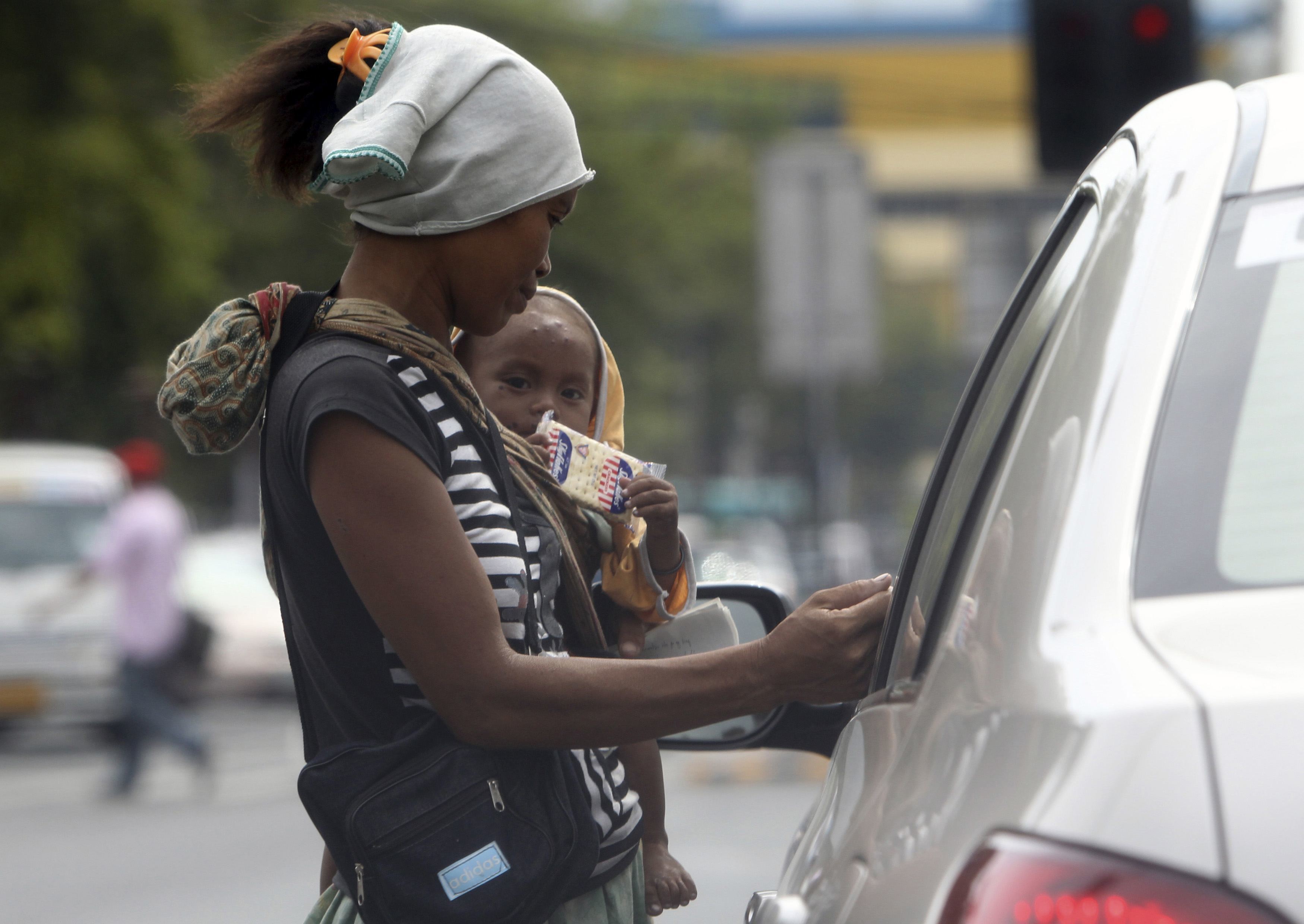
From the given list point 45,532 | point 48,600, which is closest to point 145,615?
point 48,600

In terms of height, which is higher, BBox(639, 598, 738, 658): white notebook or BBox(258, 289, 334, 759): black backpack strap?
BBox(258, 289, 334, 759): black backpack strap

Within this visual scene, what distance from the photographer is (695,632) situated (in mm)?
2391

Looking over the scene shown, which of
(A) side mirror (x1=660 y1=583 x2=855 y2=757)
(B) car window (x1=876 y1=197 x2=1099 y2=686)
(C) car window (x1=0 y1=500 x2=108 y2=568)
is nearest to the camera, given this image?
(B) car window (x1=876 y1=197 x2=1099 y2=686)

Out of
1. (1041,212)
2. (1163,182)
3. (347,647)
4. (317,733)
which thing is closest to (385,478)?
(347,647)

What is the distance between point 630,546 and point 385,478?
60cm

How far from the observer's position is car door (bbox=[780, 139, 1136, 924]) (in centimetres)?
140

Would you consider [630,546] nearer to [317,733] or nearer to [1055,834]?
[317,733]

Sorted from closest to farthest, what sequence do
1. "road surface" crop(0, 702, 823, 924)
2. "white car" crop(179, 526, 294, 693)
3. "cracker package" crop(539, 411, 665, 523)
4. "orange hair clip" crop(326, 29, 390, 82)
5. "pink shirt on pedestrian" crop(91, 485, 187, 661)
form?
1. "orange hair clip" crop(326, 29, 390, 82)
2. "cracker package" crop(539, 411, 665, 523)
3. "road surface" crop(0, 702, 823, 924)
4. "pink shirt on pedestrian" crop(91, 485, 187, 661)
5. "white car" crop(179, 526, 294, 693)

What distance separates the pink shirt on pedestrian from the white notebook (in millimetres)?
8790

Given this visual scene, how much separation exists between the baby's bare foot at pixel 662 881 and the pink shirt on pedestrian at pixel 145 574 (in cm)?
874

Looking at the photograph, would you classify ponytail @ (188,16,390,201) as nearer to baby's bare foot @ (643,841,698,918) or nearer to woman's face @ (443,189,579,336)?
woman's face @ (443,189,579,336)

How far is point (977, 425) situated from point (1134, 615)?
95 centimetres

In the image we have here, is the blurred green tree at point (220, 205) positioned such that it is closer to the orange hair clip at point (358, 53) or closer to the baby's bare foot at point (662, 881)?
the orange hair clip at point (358, 53)

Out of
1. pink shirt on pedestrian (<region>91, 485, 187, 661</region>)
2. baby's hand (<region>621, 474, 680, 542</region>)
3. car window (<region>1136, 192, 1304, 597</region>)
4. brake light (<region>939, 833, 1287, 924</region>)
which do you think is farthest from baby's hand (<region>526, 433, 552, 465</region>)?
pink shirt on pedestrian (<region>91, 485, 187, 661</region>)
